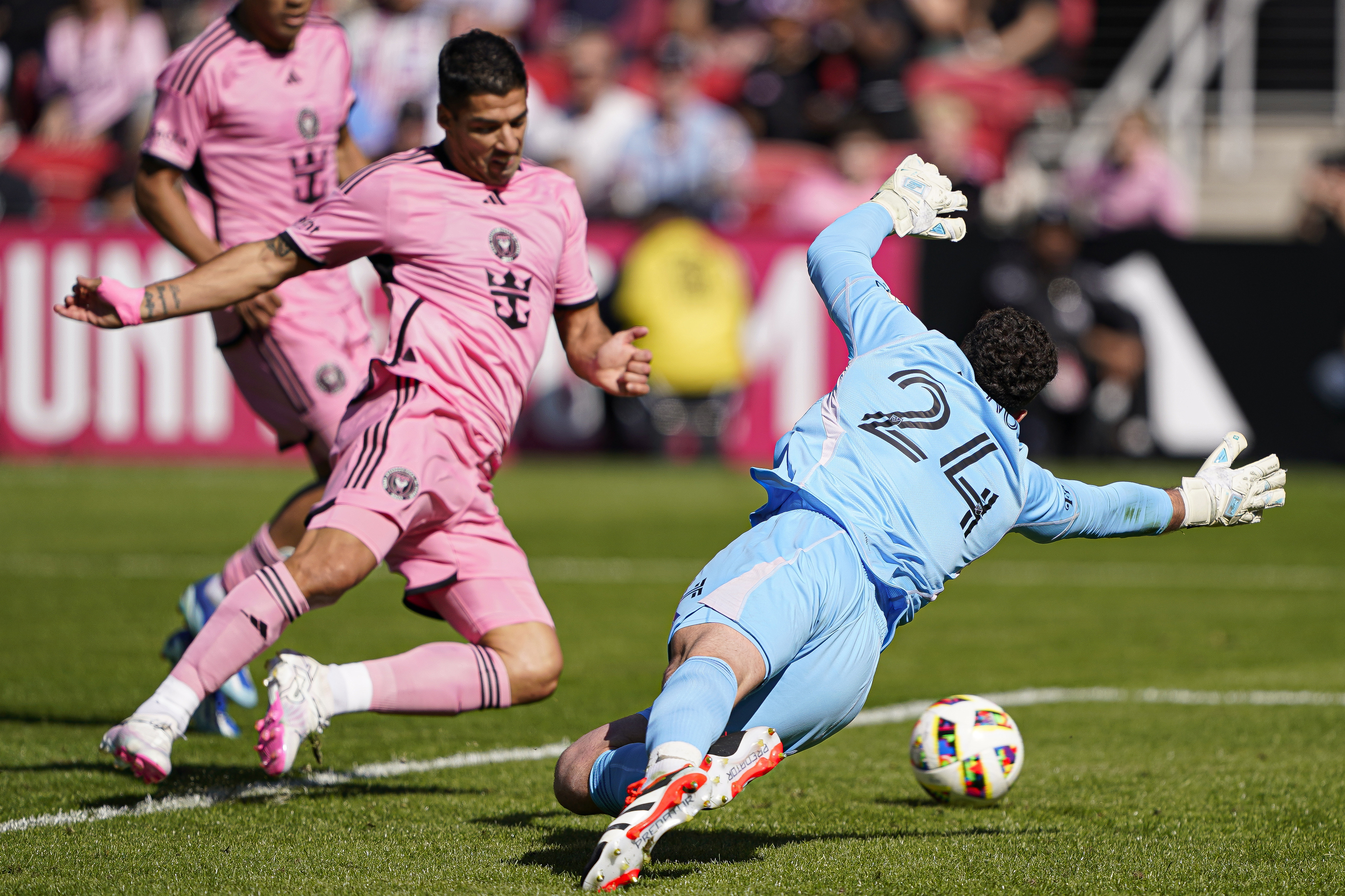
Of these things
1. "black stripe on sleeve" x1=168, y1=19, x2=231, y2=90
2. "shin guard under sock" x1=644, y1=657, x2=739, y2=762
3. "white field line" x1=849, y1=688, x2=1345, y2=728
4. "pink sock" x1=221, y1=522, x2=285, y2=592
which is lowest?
"white field line" x1=849, y1=688, x2=1345, y2=728

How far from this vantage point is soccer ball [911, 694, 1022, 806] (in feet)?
17.3

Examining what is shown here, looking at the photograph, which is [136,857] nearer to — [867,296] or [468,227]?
[468,227]

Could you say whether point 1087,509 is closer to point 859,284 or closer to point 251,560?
point 859,284

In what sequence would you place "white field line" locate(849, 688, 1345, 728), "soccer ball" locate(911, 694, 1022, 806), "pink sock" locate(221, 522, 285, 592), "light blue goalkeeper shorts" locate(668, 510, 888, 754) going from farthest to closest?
1. "white field line" locate(849, 688, 1345, 728)
2. "pink sock" locate(221, 522, 285, 592)
3. "soccer ball" locate(911, 694, 1022, 806)
4. "light blue goalkeeper shorts" locate(668, 510, 888, 754)

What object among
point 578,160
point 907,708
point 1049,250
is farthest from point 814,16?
point 907,708

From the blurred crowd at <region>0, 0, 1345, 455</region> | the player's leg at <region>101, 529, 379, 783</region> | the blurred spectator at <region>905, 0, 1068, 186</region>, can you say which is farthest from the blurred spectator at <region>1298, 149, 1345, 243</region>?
the player's leg at <region>101, 529, 379, 783</region>

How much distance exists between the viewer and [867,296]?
462 cm

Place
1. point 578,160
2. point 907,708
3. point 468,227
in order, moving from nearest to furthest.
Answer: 1. point 468,227
2. point 907,708
3. point 578,160

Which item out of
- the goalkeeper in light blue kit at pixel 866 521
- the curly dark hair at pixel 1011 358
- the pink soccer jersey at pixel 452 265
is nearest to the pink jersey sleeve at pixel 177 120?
the pink soccer jersey at pixel 452 265

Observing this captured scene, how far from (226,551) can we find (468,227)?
6.17 meters

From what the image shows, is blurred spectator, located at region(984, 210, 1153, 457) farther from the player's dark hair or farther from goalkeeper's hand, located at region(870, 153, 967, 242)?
the player's dark hair

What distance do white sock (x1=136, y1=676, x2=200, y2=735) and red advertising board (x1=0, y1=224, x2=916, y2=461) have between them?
31.5 feet

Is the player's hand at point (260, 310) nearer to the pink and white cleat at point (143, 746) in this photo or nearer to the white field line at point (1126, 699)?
the pink and white cleat at point (143, 746)

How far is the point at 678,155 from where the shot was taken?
16859mm
